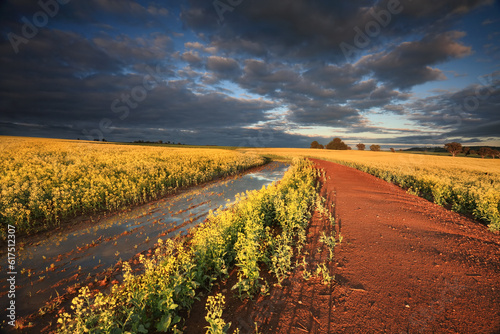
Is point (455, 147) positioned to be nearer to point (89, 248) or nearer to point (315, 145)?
point (315, 145)

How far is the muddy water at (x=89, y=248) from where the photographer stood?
17.8 ft

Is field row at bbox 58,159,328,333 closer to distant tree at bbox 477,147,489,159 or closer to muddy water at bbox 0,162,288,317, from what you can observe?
muddy water at bbox 0,162,288,317

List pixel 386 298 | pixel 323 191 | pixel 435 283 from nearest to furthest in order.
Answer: pixel 386 298, pixel 435 283, pixel 323 191

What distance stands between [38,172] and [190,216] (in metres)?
11.2

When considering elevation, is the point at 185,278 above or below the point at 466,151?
below

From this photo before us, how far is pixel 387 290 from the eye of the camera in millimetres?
4566

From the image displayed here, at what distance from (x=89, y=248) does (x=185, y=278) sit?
5.55 meters

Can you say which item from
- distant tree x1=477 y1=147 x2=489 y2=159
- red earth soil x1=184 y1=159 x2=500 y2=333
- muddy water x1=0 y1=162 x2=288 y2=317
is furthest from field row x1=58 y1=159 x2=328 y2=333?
distant tree x1=477 y1=147 x2=489 y2=159

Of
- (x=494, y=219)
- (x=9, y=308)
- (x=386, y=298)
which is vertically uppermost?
(x=494, y=219)

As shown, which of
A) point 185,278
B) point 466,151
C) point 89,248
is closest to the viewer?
point 185,278

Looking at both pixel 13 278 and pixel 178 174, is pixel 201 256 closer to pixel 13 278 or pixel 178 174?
pixel 13 278

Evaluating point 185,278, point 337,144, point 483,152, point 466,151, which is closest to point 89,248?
point 185,278

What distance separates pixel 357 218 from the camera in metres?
9.07

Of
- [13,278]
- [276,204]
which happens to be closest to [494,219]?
[276,204]
